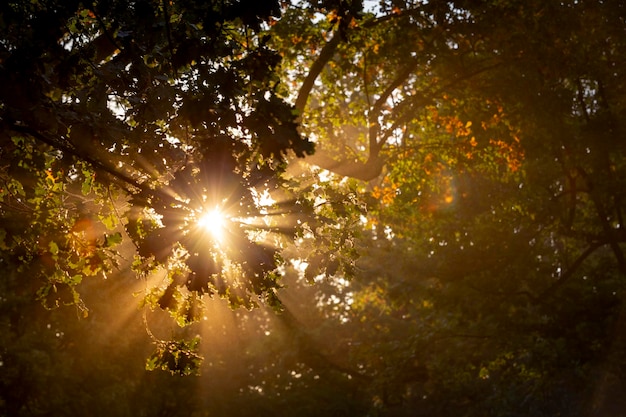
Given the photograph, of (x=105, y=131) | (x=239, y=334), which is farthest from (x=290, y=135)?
(x=239, y=334)

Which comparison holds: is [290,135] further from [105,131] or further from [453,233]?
[453,233]

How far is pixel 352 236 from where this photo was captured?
7719mm

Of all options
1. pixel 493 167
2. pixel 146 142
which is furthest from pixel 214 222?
pixel 493 167

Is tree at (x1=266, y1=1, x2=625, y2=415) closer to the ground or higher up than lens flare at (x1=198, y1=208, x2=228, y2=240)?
higher up

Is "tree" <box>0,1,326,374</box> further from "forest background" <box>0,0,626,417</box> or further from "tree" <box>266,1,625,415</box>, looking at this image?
"tree" <box>266,1,625,415</box>

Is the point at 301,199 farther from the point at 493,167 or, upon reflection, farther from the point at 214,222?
the point at 493,167

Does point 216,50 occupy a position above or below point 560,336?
below

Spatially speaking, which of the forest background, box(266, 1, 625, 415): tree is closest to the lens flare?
the forest background

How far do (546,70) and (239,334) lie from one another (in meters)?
20.5

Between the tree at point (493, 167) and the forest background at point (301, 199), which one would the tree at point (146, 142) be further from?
the tree at point (493, 167)

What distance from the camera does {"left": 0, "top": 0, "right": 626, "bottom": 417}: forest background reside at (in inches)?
212

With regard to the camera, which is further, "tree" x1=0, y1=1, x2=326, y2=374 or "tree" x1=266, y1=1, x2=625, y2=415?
"tree" x1=266, y1=1, x2=625, y2=415

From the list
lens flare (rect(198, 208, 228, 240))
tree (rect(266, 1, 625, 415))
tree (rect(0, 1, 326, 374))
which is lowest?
lens flare (rect(198, 208, 228, 240))

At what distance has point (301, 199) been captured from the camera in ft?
23.6
